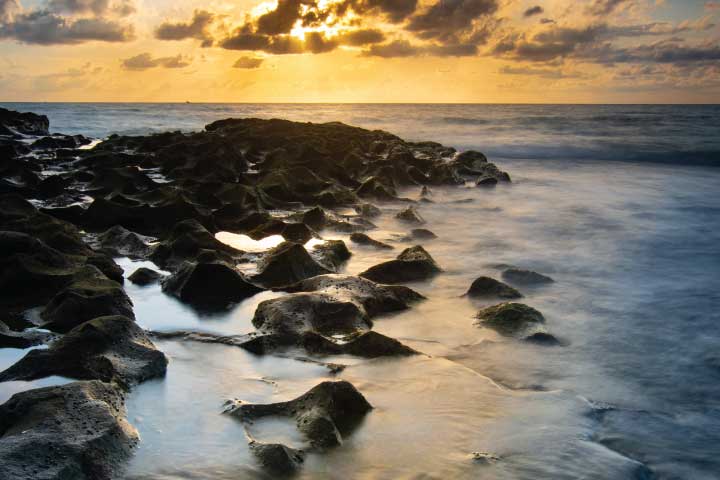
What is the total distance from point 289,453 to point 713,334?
368cm

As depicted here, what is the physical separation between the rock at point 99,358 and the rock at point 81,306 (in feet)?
1.72

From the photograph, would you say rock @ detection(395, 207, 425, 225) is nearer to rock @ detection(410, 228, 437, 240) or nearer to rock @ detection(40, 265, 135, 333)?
rock @ detection(410, 228, 437, 240)

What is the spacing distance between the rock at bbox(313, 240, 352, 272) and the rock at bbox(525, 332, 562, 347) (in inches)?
75.4

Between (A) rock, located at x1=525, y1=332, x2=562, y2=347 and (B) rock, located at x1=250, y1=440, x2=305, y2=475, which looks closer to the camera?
(B) rock, located at x1=250, y1=440, x2=305, y2=475

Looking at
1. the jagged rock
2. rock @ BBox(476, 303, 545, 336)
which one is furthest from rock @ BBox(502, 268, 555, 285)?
the jagged rock

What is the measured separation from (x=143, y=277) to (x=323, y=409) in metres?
2.59

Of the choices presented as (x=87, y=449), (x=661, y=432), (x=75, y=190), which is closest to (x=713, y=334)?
(x=661, y=432)

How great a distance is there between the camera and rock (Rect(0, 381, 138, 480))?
7.18 ft

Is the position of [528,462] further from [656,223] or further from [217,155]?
[217,155]

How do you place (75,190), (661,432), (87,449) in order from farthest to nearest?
(75,190) < (661,432) < (87,449)

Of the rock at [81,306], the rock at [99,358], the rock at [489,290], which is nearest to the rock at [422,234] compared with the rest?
the rock at [489,290]

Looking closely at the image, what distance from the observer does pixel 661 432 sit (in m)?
3.20

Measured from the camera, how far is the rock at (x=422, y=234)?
7622 mm

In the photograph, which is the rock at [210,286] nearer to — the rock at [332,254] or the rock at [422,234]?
the rock at [332,254]
